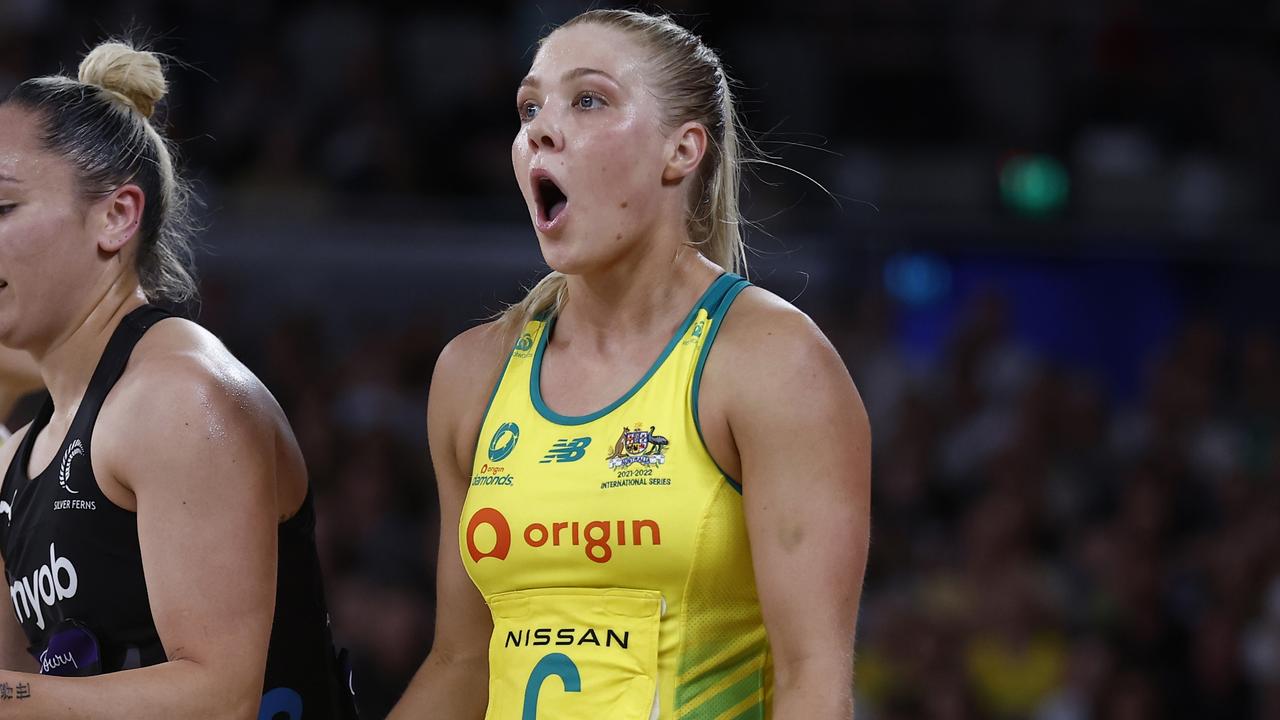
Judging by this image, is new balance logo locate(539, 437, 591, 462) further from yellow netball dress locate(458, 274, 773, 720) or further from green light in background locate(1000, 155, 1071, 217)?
green light in background locate(1000, 155, 1071, 217)

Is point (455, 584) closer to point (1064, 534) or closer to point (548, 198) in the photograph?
point (548, 198)

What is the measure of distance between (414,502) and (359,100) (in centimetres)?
215

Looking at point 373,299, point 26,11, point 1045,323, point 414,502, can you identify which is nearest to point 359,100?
point 373,299

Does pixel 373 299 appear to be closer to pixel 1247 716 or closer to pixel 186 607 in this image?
pixel 1247 716

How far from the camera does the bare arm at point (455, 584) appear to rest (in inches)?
97.1

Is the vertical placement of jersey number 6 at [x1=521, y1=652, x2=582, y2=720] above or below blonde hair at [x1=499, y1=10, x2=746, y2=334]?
below

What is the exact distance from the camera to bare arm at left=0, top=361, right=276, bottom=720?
210 centimetres

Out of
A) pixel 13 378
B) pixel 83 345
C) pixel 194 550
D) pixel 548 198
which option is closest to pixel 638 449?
pixel 548 198

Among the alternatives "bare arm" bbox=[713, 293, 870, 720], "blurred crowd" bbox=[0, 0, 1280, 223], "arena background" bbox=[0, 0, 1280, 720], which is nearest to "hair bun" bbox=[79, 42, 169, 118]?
"bare arm" bbox=[713, 293, 870, 720]

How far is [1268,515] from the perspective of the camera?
6027mm

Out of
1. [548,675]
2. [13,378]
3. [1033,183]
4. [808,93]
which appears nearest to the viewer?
[548,675]

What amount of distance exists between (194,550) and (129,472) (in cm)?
15

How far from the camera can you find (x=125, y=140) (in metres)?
2.45

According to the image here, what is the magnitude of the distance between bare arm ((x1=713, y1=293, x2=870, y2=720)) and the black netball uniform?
2.54 ft
